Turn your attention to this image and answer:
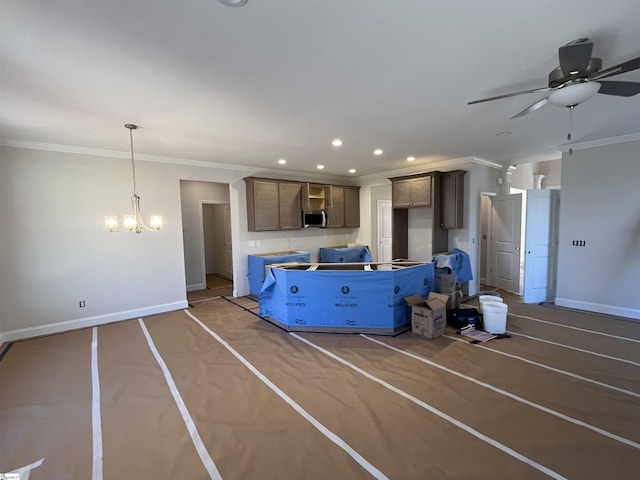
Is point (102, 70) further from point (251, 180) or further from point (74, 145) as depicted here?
point (251, 180)

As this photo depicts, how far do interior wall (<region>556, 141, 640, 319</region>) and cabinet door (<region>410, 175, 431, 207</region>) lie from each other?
7.26 feet

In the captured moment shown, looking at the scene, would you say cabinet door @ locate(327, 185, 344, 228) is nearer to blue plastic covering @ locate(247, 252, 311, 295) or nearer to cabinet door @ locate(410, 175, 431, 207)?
blue plastic covering @ locate(247, 252, 311, 295)

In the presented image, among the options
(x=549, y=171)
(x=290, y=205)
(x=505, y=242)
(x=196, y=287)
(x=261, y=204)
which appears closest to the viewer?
(x=261, y=204)

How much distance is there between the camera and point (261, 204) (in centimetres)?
608

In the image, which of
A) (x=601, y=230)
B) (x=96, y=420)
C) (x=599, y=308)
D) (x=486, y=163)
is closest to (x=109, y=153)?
(x=96, y=420)

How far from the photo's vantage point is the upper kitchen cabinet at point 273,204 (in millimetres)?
6035

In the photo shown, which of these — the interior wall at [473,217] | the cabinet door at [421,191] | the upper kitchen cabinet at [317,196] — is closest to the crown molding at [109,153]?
the upper kitchen cabinet at [317,196]

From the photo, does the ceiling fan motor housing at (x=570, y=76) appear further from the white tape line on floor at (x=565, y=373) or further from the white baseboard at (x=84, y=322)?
the white baseboard at (x=84, y=322)

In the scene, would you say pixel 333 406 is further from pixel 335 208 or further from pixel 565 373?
pixel 335 208

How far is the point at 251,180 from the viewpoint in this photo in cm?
596

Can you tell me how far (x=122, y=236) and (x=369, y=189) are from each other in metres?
5.63

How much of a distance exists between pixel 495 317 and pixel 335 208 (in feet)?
14.4

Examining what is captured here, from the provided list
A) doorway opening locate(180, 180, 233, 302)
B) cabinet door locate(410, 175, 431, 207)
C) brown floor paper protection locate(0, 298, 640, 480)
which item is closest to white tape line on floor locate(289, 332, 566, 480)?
brown floor paper protection locate(0, 298, 640, 480)

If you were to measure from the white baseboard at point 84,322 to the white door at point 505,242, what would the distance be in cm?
676
